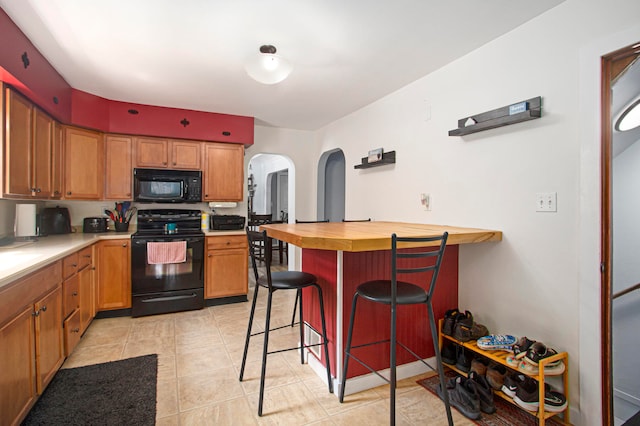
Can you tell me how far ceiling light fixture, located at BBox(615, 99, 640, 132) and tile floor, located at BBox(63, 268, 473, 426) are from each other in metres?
2.06

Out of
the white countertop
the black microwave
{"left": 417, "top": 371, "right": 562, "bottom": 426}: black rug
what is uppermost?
the black microwave

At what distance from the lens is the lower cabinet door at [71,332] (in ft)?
7.68

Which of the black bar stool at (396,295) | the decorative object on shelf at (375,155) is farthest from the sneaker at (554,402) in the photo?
the decorative object on shelf at (375,155)

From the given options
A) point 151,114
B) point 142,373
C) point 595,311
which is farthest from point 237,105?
point 595,311

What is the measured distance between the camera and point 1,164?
80.7 inches

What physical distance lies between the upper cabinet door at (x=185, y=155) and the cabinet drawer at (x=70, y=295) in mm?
1711

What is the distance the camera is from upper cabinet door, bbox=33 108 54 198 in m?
2.56

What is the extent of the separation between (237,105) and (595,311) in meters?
3.64

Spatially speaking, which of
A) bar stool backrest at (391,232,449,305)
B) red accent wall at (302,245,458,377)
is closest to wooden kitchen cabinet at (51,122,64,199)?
red accent wall at (302,245,458,377)

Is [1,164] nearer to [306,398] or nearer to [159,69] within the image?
[159,69]

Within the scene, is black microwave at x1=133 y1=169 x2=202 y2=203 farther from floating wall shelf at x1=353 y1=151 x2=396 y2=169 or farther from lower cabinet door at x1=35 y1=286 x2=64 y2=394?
floating wall shelf at x1=353 y1=151 x2=396 y2=169

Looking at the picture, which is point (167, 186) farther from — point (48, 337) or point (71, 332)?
point (48, 337)

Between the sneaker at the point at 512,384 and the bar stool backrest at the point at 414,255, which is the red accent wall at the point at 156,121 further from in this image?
the sneaker at the point at 512,384

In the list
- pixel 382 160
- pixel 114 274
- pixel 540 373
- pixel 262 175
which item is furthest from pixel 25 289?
pixel 262 175
